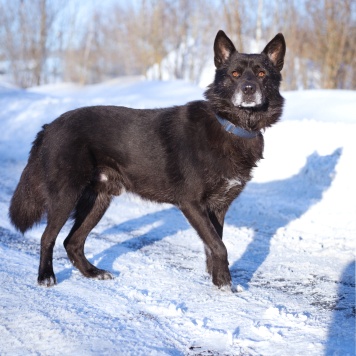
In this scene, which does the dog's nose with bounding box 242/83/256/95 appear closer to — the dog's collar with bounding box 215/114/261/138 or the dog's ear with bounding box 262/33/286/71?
the dog's collar with bounding box 215/114/261/138

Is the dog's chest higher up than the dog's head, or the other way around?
the dog's head

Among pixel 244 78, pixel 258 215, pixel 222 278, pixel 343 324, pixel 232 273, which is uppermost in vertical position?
pixel 244 78

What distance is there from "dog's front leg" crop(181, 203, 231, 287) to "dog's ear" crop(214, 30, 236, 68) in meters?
1.32

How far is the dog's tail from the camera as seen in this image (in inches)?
176

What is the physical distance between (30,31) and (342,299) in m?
25.1

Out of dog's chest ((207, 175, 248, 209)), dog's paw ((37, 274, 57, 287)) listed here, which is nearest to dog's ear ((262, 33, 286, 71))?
dog's chest ((207, 175, 248, 209))

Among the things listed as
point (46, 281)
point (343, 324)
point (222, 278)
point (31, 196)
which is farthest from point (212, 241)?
point (31, 196)

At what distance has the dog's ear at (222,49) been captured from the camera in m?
4.63

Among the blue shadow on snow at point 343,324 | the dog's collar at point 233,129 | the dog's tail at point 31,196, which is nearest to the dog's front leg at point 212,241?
the dog's collar at point 233,129

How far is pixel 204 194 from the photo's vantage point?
14.0 ft

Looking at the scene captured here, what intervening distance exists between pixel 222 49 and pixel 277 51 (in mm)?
478

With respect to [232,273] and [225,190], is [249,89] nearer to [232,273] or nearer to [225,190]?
[225,190]

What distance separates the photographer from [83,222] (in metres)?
4.70

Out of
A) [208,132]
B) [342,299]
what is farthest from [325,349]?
[208,132]
